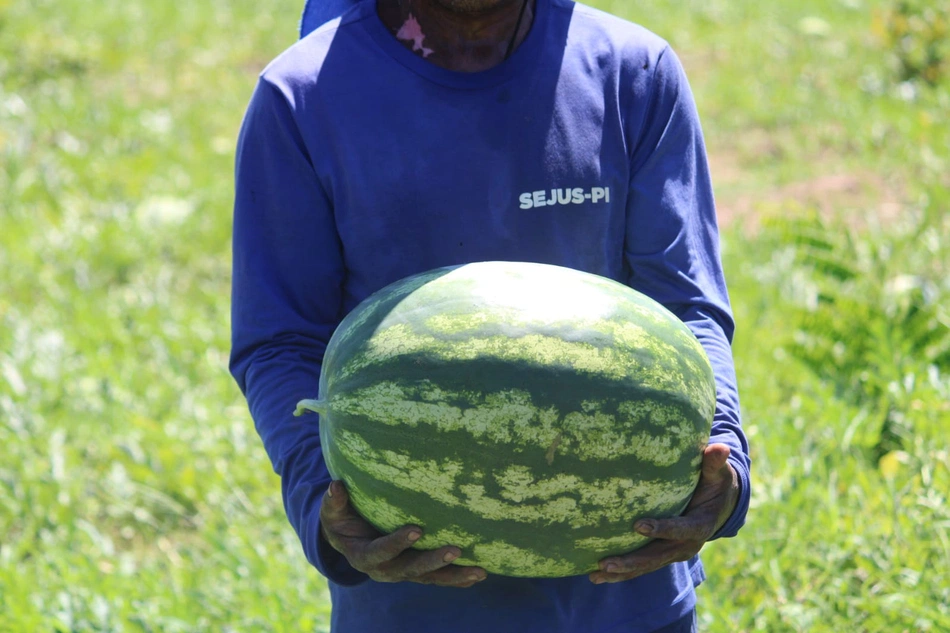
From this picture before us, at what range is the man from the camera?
78.3 inches

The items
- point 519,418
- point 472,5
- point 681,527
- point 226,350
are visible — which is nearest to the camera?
point 519,418

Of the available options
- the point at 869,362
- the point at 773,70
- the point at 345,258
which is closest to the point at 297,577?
the point at 345,258

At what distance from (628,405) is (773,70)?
316 inches

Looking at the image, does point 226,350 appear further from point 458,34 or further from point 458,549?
point 458,549

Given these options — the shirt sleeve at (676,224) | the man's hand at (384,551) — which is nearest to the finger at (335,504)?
the man's hand at (384,551)

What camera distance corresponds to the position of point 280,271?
204 centimetres

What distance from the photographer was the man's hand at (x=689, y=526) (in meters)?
1.72

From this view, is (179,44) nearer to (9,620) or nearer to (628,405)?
(9,620)

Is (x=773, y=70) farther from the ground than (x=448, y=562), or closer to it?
closer to it

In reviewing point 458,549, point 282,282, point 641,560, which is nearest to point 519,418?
point 458,549

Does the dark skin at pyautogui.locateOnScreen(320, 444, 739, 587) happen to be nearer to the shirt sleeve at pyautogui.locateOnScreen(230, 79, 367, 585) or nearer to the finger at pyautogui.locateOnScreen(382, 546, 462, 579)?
the finger at pyautogui.locateOnScreen(382, 546, 462, 579)

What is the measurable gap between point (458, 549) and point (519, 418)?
251 mm

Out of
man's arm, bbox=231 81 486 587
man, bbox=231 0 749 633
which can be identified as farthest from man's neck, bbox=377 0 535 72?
man's arm, bbox=231 81 486 587

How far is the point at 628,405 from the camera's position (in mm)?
1671
